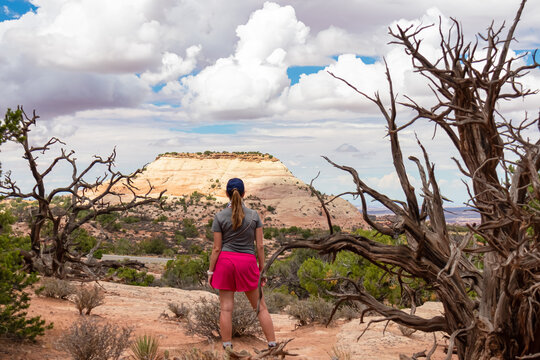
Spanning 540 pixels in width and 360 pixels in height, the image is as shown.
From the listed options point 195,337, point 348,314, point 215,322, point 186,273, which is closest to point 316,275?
point 348,314

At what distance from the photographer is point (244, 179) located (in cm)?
10538

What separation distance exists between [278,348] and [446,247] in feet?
6.41

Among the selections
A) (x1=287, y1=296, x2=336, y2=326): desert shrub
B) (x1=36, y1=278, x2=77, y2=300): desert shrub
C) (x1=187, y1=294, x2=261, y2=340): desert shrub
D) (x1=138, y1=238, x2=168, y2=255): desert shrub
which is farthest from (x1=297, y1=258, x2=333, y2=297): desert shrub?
(x1=138, y1=238, x2=168, y2=255): desert shrub

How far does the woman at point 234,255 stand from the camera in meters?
5.64

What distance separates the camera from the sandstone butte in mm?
88688

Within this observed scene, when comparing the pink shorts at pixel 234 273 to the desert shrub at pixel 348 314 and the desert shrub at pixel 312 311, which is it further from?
the desert shrub at pixel 348 314

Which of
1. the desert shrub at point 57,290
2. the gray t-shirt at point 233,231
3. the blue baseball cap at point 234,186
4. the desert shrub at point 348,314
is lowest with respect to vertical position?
the desert shrub at point 348,314

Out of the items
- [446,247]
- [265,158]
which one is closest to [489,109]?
[446,247]

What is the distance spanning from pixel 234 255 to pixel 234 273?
189 mm

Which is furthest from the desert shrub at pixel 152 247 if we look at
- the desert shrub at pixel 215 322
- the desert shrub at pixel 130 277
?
the desert shrub at pixel 215 322

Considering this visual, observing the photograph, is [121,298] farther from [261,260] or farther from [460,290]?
[460,290]

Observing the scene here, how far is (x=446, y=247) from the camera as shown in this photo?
5094mm

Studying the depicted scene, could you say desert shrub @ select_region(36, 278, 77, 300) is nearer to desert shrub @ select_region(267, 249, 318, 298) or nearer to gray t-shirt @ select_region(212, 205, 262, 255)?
gray t-shirt @ select_region(212, 205, 262, 255)

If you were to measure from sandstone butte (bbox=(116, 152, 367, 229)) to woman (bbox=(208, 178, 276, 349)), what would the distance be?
250 feet
